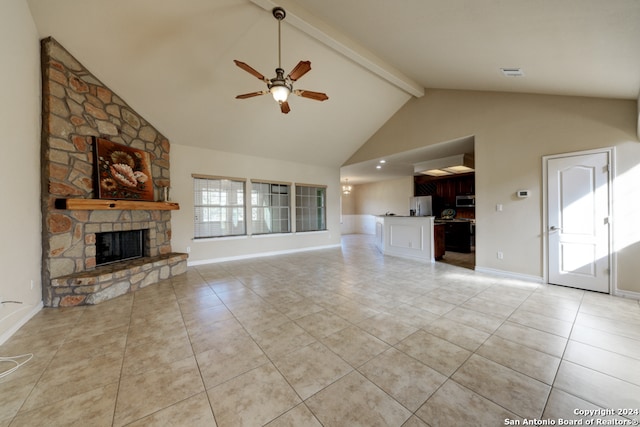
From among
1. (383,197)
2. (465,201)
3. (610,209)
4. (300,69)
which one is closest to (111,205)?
(300,69)

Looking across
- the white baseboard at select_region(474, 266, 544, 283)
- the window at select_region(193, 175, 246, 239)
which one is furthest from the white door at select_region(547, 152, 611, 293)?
the window at select_region(193, 175, 246, 239)

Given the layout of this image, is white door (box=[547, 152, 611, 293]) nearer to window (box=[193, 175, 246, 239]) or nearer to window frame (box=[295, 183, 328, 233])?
window frame (box=[295, 183, 328, 233])

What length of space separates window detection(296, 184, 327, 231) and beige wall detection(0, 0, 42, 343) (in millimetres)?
5112

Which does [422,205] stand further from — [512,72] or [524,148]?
[512,72]

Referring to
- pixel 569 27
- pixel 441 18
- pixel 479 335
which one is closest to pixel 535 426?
pixel 479 335

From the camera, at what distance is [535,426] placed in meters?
1.29

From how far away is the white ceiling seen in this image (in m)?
2.23

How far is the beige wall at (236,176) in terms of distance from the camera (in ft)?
16.8

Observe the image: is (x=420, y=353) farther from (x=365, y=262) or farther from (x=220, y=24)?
(x=220, y=24)

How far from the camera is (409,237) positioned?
5777 mm

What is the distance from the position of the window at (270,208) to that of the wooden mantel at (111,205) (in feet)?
6.39

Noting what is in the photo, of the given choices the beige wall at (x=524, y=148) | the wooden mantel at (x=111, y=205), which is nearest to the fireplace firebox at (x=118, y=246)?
the wooden mantel at (x=111, y=205)

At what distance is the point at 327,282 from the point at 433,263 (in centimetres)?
270

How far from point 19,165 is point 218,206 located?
10.9 ft
